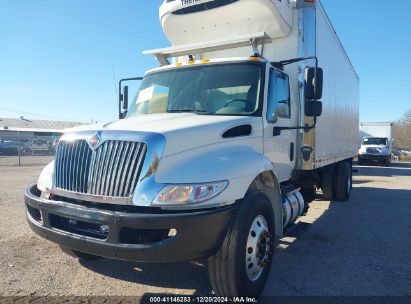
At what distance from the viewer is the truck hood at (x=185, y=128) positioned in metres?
3.40

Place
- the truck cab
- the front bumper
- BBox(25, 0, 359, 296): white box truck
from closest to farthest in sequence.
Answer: the front bumper
BBox(25, 0, 359, 296): white box truck
the truck cab

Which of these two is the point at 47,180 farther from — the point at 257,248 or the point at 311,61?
the point at 311,61

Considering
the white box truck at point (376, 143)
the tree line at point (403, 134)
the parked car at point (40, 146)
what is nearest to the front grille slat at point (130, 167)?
the white box truck at point (376, 143)

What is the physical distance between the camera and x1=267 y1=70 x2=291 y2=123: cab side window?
15.2 ft

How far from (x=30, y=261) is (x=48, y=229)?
1.62 meters

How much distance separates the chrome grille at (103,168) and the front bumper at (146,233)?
0.19 metres

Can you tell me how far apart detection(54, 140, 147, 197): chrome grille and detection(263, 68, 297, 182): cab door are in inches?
73.5

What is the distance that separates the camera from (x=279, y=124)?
4.91 meters

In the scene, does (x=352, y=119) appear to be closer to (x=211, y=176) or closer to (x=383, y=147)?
(x=211, y=176)

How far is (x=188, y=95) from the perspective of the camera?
471 cm

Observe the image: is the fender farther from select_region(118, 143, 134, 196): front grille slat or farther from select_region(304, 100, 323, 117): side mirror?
select_region(304, 100, 323, 117): side mirror

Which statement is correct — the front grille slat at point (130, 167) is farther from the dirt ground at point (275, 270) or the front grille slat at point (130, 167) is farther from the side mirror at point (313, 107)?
the side mirror at point (313, 107)

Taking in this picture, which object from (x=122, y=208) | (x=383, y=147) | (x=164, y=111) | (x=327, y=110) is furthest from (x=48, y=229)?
(x=383, y=147)

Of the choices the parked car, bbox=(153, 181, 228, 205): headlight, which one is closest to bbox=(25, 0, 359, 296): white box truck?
bbox=(153, 181, 228, 205): headlight
